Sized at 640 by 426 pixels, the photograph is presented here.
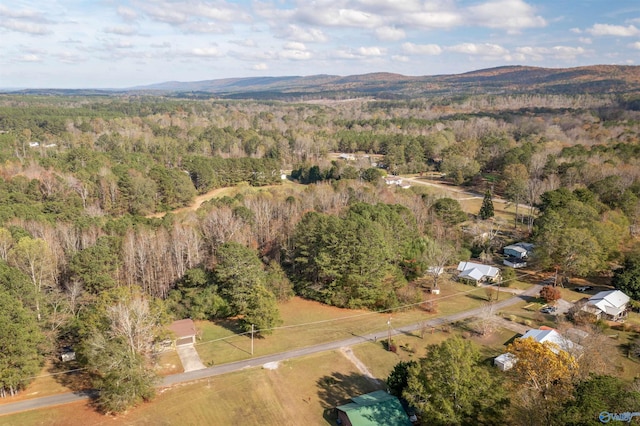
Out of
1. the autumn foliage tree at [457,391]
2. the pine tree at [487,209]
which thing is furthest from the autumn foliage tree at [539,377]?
the pine tree at [487,209]

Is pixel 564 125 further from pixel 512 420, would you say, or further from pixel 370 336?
pixel 512 420

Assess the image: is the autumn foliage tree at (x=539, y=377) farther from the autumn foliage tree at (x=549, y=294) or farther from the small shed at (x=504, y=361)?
the autumn foliage tree at (x=549, y=294)

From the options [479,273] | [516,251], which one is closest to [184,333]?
[479,273]

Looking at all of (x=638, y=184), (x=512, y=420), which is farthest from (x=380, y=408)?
(x=638, y=184)

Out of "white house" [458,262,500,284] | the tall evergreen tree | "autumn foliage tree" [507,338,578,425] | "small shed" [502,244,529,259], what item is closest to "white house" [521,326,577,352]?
"autumn foliage tree" [507,338,578,425]

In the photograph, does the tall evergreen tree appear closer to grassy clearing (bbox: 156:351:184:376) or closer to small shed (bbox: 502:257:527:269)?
grassy clearing (bbox: 156:351:184:376)

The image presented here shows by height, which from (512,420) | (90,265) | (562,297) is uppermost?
(90,265)
